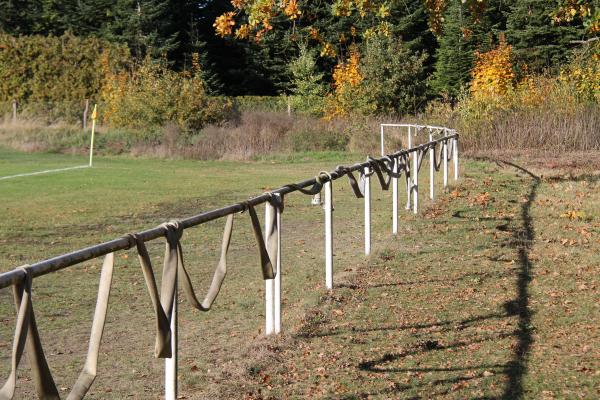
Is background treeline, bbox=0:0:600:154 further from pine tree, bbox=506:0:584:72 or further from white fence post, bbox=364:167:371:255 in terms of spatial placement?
white fence post, bbox=364:167:371:255

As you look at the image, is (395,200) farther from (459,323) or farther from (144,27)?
(144,27)

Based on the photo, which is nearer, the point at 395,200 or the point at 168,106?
the point at 395,200

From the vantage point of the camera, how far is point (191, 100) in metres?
40.6

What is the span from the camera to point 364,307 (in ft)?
26.6

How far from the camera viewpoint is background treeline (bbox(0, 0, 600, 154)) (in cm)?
3111

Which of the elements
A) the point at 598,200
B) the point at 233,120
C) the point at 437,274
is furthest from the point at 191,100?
the point at 437,274

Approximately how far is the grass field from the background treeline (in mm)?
3623

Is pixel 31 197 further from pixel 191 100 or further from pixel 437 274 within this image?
pixel 191 100

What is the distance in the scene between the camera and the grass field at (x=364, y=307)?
19.8ft

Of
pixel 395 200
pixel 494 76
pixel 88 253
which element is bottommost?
pixel 395 200

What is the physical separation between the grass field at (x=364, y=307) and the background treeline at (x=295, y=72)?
11.9ft

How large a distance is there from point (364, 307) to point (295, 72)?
48234 millimetres

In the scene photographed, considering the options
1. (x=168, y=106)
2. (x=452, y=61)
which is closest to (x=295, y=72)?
(x=452, y=61)

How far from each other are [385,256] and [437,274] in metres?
1.13
